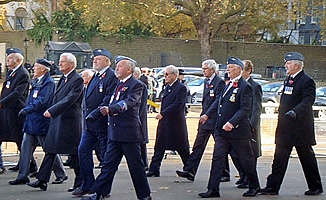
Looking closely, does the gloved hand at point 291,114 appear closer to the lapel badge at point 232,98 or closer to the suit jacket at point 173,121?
the lapel badge at point 232,98

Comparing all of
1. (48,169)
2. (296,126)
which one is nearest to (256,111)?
(296,126)

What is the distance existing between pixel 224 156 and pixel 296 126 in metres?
1.11

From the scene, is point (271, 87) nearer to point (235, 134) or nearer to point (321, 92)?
point (321, 92)

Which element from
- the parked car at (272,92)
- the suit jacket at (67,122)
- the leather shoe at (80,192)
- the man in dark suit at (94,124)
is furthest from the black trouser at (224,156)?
the parked car at (272,92)

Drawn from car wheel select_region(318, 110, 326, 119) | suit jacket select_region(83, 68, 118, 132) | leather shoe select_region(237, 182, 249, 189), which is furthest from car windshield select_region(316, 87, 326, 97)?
suit jacket select_region(83, 68, 118, 132)

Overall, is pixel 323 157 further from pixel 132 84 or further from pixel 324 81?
pixel 324 81

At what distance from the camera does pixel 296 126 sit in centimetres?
866

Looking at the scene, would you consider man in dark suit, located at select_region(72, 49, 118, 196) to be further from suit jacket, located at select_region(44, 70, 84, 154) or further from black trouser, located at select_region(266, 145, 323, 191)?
black trouser, located at select_region(266, 145, 323, 191)

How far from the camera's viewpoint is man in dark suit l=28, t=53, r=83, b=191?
8.65m

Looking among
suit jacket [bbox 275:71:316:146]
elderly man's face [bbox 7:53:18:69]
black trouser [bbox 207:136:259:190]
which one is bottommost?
black trouser [bbox 207:136:259:190]

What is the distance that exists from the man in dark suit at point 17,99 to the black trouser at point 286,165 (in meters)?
4.03

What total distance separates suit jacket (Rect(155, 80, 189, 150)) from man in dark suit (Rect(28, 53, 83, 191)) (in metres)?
2.08

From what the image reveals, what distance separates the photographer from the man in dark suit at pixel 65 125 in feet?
28.4

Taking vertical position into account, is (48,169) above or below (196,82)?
above
